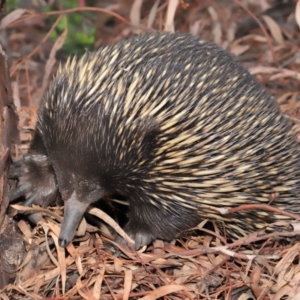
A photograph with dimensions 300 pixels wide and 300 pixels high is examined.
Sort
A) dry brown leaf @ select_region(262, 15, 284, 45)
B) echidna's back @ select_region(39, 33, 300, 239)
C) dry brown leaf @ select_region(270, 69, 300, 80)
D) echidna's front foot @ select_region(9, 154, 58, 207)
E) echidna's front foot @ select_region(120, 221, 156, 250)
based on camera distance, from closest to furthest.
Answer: echidna's back @ select_region(39, 33, 300, 239)
echidna's front foot @ select_region(120, 221, 156, 250)
echidna's front foot @ select_region(9, 154, 58, 207)
dry brown leaf @ select_region(270, 69, 300, 80)
dry brown leaf @ select_region(262, 15, 284, 45)

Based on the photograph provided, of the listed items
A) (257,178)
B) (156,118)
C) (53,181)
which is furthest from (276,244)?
(53,181)

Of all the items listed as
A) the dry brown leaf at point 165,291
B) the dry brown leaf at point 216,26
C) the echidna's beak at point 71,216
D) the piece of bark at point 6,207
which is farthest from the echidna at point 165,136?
the dry brown leaf at point 216,26

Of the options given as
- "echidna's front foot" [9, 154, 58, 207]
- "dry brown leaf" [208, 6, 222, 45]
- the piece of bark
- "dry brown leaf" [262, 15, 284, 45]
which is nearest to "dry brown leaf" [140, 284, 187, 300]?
the piece of bark

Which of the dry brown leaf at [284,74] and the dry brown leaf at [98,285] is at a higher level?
the dry brown leaf at [284,74]

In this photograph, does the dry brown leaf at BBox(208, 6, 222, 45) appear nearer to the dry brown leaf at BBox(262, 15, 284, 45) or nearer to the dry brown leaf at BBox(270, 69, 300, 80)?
the dry brown leaf at BBox(262, 15, 284, 45)

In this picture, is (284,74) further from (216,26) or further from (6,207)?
(6,207)

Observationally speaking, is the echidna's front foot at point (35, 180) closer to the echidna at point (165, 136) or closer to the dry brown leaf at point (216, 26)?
the echidna at point (165, 136)

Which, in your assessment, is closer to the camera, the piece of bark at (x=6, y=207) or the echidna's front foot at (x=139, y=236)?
the piece of bark at (x=6, y=207)
